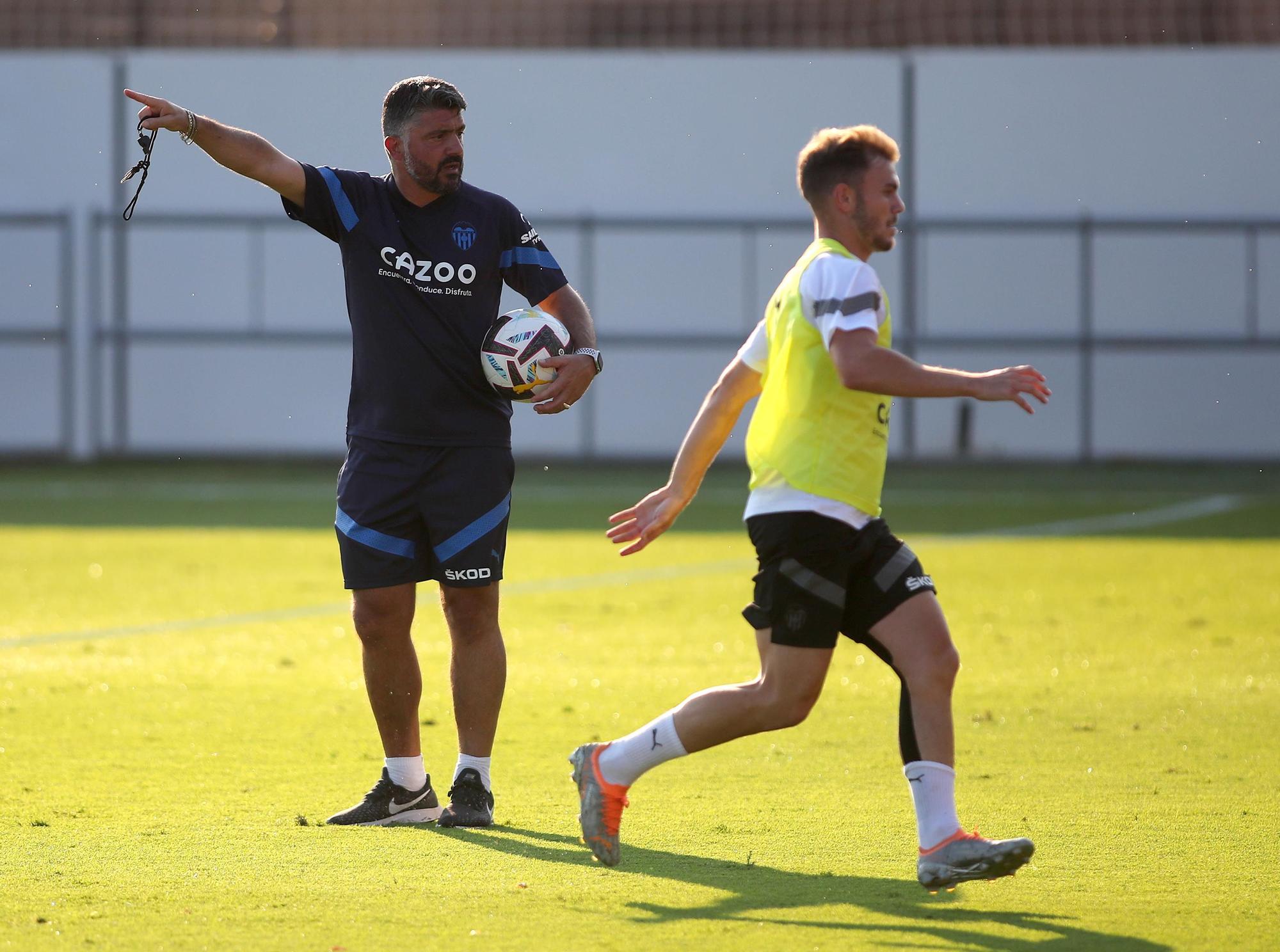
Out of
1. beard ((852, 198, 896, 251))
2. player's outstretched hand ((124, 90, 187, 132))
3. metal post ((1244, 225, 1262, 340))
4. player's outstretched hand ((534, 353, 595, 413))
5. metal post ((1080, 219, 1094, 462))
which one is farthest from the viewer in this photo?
metal post ((1080, 219, 1094, 462))

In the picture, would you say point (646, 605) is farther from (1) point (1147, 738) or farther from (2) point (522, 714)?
(1) point (1147, 738)

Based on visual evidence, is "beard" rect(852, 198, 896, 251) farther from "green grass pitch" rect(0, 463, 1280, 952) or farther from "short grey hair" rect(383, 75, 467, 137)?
"green grass pitch" rect(0, 463, 1280, 952)

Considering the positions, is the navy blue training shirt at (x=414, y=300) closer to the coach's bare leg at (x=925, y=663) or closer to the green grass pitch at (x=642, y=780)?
the green grass pitch at (x=642, y=780)

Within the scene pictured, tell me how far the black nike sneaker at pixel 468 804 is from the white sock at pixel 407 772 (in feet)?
0.39

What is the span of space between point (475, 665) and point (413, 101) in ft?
5.73

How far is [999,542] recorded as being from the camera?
48.0 ft

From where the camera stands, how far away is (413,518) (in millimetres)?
5762

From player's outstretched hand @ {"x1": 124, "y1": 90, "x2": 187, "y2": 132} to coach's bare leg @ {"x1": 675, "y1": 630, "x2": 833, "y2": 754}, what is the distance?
2.26 metres

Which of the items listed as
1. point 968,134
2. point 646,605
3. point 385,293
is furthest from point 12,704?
point 968,134

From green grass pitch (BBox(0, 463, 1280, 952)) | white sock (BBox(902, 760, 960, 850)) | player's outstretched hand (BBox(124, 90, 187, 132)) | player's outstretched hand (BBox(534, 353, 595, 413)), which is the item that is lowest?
green grass pitch (BBox(0, 463, 1280, 952))

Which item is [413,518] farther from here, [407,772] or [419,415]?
[407,772]

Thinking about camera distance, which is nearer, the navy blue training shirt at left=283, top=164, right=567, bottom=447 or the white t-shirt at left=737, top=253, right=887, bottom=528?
the white t-shirt at left=737, top=253, right=887, bottom=528

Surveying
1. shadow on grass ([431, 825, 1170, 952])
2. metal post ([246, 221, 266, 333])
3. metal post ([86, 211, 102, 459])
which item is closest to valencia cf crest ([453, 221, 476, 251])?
shadow on grass ([431, 825, 1170, 952])

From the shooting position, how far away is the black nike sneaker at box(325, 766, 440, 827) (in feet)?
18.5
